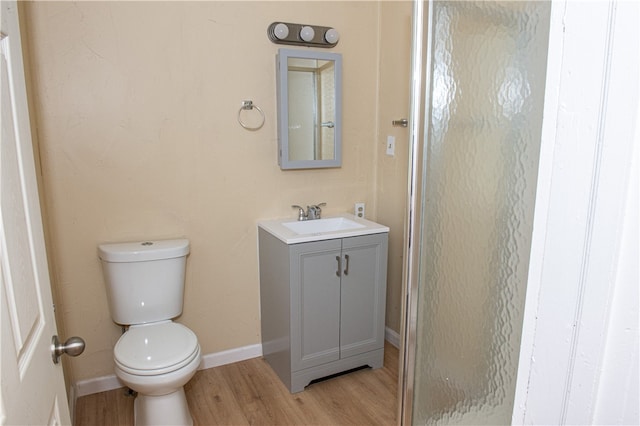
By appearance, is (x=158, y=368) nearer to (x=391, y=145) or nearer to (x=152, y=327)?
(x=152, y=327)

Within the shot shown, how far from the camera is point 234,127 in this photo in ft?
7.82

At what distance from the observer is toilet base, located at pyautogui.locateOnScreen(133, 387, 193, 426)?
188cm

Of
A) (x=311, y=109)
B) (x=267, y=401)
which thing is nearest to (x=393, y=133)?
(x=311, y=109)

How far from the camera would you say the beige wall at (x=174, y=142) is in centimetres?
203

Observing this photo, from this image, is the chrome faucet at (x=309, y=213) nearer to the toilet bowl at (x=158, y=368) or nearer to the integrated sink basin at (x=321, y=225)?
the integrated sink basin at (x=321, y=225)

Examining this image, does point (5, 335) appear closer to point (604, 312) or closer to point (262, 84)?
point (604, 312)

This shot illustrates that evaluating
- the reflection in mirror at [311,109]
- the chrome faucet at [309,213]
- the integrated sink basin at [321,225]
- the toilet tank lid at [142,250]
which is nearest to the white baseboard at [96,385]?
the toilet tank lid at [142,250]

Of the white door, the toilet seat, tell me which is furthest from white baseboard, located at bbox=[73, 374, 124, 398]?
the white door

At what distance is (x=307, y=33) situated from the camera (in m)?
2.42

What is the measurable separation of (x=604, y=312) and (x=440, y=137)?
0.42 meters

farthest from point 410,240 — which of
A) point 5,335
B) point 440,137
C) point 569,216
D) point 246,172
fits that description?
point 246,172

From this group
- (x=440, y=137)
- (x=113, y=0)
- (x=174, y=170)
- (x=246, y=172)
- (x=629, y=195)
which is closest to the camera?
(x=629, y=195)

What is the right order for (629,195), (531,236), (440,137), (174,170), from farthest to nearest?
(174,170) < (440,137) < (531,236) < (629,195)

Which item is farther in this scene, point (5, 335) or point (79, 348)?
point (79, 348)
